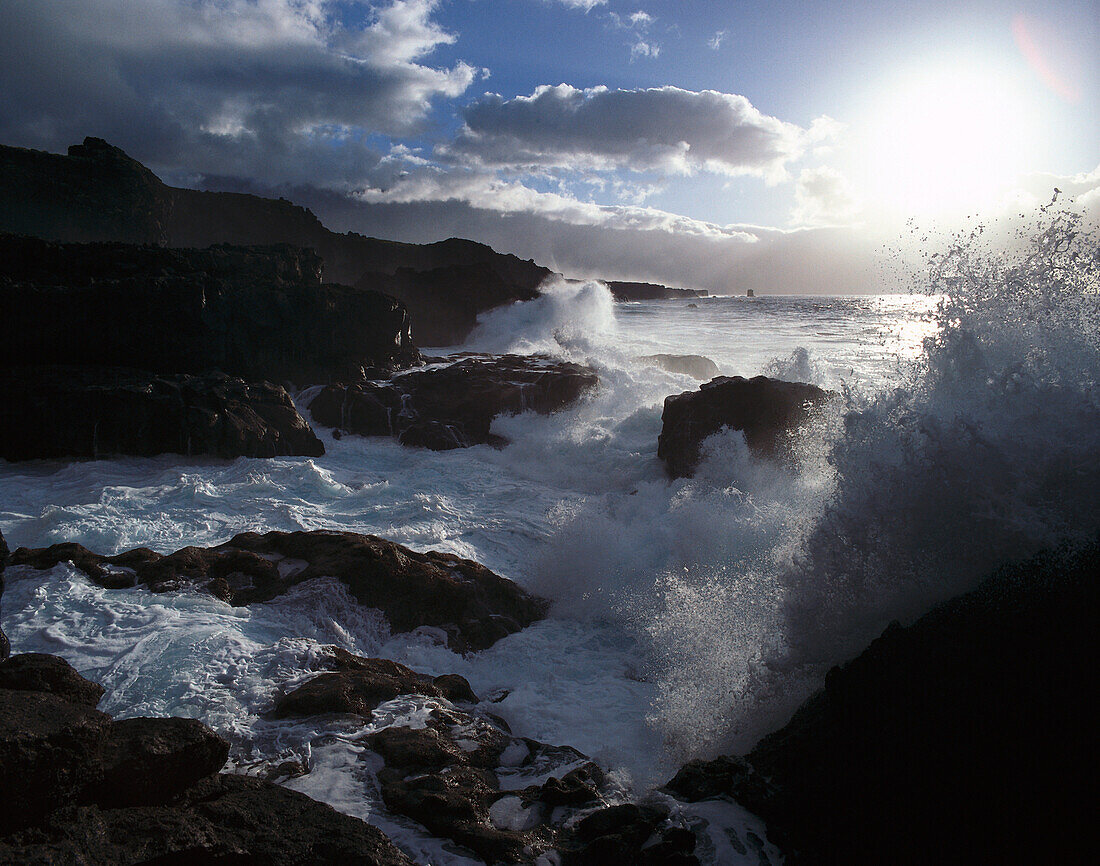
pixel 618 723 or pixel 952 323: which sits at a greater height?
pixel 952 323

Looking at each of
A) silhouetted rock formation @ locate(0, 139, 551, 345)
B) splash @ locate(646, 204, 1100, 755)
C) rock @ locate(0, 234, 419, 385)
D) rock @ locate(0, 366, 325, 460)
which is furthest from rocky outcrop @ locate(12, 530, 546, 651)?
silhouetted rock formation @ locate(0, 139, 551, 345)

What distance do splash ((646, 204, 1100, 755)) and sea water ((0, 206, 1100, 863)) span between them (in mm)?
20

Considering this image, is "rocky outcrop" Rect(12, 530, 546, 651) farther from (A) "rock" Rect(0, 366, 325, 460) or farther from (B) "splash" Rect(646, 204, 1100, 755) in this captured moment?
(A) "rock" Rect(0, 366, 325, 460)

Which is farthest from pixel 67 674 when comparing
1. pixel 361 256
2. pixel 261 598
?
pixel 361 256

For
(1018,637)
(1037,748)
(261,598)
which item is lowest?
(261,598)

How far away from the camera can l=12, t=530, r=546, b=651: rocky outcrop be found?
6.94 metres

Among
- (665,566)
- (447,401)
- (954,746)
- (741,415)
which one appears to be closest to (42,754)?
(954,746)

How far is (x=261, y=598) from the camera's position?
688 centimetres

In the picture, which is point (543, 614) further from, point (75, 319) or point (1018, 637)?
point (75, 319)

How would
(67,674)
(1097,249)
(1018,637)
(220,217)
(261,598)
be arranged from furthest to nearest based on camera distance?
(220,217), (261,598), (1097,249), (67,674), (1018,637)

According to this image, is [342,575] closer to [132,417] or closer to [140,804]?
[140,804]

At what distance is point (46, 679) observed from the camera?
3969 millimetres

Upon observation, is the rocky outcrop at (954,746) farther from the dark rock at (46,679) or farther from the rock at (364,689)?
the dark rock at (46,679)

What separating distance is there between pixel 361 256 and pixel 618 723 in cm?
6244
